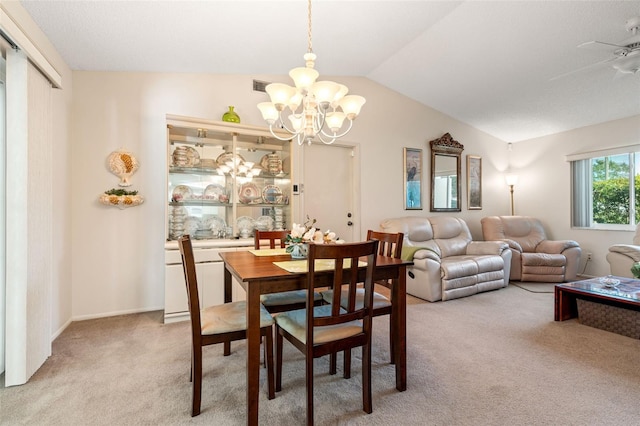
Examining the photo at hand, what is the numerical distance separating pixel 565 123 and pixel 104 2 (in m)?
6.06

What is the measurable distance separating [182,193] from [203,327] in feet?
6.52

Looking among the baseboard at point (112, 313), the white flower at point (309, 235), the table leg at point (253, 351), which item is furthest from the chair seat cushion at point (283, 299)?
the baseboard at point (112, 313)

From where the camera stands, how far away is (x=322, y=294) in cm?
238

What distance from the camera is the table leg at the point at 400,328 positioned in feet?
5.95

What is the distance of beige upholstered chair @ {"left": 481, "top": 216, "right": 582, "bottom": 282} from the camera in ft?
14.3

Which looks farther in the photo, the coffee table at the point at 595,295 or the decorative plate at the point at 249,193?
the decorative plate at the point at 249,193

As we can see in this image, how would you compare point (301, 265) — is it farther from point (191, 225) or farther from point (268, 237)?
point (191, 225)

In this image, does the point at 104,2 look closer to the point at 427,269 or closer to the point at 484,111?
the point at 427,269

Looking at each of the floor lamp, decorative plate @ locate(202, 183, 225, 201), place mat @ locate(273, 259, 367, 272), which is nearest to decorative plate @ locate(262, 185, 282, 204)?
decorative plate @ locate(202, 183, 225, 201)

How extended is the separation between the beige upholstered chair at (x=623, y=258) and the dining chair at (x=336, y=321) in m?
3.95

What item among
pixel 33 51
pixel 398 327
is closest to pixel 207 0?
pixel 33 51

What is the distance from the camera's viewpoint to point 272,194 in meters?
3.67

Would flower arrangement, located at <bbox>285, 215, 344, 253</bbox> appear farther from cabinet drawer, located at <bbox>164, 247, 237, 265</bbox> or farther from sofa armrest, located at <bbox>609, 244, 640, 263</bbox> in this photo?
sofa armrest, located at <bbox>609, 244, 640, 263</bbox>

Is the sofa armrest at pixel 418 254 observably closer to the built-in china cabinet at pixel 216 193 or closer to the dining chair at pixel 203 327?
the built-in china cabinet at pixel 216 193
